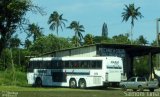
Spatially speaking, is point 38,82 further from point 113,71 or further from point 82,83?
point 113,71

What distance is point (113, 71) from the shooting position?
53188 millimetres

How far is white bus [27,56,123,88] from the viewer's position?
52.6 metres

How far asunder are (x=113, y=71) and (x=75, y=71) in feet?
13.7

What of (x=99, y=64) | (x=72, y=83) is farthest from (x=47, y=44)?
(x=99, y=64)

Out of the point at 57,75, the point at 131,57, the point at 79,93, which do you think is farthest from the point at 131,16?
the point at 79,93

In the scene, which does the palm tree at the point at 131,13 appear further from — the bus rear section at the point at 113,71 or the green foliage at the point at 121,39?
the bus rear section at the point at 113,71

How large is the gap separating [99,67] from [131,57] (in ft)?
Result: 38.4

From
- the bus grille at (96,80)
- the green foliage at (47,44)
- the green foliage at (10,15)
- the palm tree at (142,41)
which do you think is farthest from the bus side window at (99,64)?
the palm tree at (142,41)

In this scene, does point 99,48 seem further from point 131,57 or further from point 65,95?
point 65,95

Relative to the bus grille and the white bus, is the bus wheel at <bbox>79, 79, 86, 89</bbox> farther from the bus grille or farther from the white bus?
the bus grille

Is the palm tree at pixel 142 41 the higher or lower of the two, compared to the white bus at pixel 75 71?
higher

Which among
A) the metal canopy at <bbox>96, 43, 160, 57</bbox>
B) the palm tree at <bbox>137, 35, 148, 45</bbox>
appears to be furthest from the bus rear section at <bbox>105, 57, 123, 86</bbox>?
the palm tree at <bbox>137, 35, 148, 45</bbox>

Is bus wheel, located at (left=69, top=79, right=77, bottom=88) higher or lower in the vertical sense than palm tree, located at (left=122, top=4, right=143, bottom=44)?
lower

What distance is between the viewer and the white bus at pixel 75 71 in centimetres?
5261
